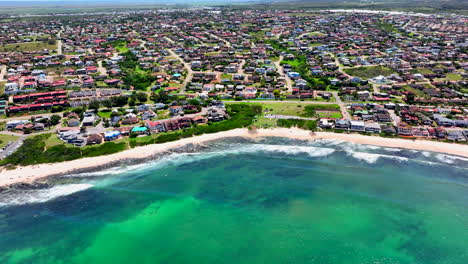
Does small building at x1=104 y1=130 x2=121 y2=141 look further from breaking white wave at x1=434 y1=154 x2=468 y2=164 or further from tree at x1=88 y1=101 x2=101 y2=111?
breaking white wave at x1=434 y1=154 x2=468 y2=164

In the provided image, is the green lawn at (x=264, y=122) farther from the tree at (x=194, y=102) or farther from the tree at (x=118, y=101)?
the tree at (x=118, y=101)

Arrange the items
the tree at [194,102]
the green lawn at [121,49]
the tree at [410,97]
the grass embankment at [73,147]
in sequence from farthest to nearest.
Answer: the green lawn at [121,49] → the tree at [410,97] → the tree at [194,102] → the grass embankment at [73,147]

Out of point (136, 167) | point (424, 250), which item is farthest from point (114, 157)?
point (424, 250)

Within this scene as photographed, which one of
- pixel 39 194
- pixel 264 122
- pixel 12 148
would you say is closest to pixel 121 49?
pixel 12 148

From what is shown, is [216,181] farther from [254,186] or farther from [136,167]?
[136,167]

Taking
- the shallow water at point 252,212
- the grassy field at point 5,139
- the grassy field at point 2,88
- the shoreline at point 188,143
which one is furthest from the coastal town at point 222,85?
the shallow water at point 252,212
